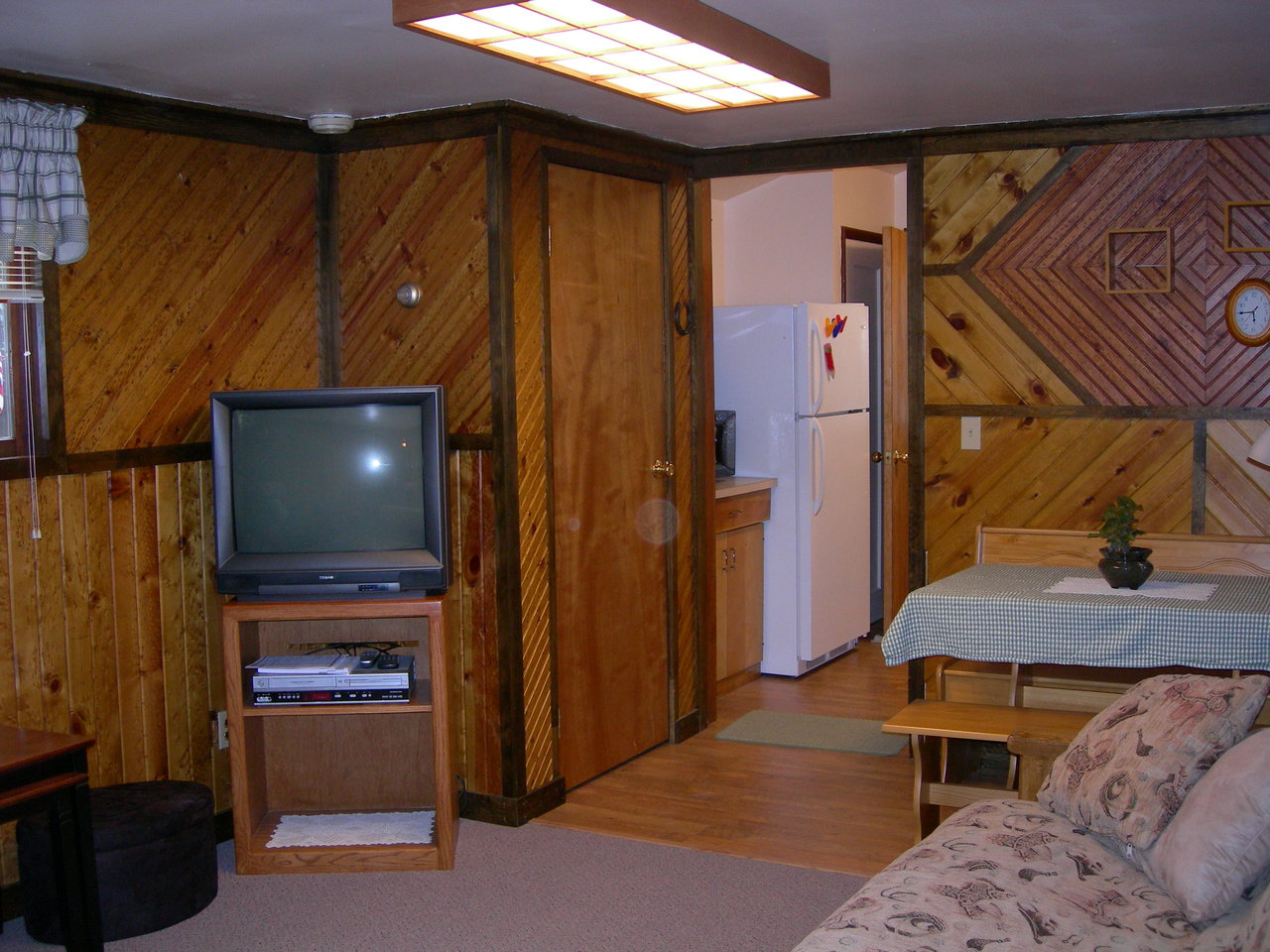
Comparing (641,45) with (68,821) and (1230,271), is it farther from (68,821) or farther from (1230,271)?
(1230,271)

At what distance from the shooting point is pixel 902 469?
6637 millimetres

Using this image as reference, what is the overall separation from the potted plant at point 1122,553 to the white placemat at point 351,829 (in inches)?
86.8

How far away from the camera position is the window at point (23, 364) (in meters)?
3.32

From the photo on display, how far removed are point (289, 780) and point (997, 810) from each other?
235 centimetres

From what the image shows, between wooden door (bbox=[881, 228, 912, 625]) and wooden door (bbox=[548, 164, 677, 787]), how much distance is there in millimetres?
2098

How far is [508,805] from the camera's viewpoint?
4.09 meters

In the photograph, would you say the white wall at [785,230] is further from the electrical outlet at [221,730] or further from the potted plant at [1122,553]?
the electrical outlet at [221,730]

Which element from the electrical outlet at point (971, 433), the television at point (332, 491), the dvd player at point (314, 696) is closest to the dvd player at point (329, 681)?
the dvd player at point (314, 696)

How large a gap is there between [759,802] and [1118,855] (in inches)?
70.9

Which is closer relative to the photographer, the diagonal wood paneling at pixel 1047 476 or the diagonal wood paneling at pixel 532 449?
the diagonal wood paneling at pixel 532 449

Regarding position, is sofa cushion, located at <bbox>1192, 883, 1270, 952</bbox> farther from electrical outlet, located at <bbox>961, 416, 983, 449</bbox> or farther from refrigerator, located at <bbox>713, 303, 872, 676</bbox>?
refrigerator, located at <bbox>713, 303, 872, 676</bbox>

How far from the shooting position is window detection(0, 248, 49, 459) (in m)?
3.32

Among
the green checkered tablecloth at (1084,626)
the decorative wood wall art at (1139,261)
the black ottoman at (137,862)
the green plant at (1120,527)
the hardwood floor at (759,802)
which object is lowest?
the hardwood floor at (759,802)

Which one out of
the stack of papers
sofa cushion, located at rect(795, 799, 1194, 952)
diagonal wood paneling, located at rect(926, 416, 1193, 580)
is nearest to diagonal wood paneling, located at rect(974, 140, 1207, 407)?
diagonal wood paneling, located at rect(926, 416, 1193, 580)
